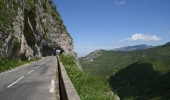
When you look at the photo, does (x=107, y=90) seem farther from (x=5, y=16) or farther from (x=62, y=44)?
(x=62, y=44)

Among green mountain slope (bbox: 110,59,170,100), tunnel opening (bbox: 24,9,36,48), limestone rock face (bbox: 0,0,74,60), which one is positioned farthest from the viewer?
green mountain slope (bbox: 110,59,170,100)

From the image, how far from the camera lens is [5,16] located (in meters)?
23.7

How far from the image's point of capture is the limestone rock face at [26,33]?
23491mm

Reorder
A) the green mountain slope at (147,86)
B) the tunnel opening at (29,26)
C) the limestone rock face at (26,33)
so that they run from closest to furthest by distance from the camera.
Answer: the limestone rock face at (26,33)
the tunnel opening at (29,26)
the green mountain slope at (147,86)

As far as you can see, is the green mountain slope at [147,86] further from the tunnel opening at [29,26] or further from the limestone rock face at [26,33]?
the tunnel opening at [29,26]

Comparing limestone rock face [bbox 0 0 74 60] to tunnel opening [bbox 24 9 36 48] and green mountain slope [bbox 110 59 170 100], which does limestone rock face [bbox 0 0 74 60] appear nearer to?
tunnel opening [bbox 24 9 36 48]

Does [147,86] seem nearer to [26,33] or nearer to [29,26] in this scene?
[26,33]

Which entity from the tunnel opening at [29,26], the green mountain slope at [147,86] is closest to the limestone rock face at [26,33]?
the tunnel opening at [29,26]

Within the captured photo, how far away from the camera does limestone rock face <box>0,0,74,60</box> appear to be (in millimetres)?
23491

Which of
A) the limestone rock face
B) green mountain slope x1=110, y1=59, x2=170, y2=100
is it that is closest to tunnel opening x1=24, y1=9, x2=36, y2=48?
the limestone rock face

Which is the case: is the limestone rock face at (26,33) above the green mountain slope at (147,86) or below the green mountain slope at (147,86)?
above

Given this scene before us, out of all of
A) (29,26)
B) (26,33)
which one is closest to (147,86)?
(26,33)

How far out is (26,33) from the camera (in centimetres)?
3847

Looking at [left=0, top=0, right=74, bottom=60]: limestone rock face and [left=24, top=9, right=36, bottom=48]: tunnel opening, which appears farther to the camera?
[left=24, top=9, right=36, bottom=48]: tunnel opening
